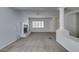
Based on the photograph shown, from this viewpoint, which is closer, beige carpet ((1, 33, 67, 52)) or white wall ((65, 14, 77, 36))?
beige carpet ((1, 33, 67, 52))

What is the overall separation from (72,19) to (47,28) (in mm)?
7078

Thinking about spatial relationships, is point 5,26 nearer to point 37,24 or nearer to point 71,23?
point 71,23

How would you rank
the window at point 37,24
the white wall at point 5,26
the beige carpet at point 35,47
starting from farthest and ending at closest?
the window at point 37,24 → the white wall at point 5,26 → the beige carpet at point 35,47

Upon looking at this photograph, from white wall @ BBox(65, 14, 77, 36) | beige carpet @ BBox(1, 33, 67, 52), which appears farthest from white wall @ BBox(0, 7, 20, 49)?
white wall @ BBox(65, 14, 77, 36)

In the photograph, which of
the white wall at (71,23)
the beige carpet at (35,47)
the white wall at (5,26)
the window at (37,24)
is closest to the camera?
the beige carpet at (35,47)

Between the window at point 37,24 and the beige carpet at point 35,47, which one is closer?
the beige carpet at point 35,47

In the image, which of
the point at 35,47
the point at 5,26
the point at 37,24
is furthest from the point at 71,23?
the point at 37,24

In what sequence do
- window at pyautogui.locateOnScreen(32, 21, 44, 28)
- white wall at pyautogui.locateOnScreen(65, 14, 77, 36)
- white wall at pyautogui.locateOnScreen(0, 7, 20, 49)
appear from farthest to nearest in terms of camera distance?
window at pyautogui.locateOnScreen(32, 21, 44, 28), white wall at pyautogui.locateOnScreen(65, 14, 77, 36), white wall at pyautogui.locateOnScreen(0, 7, 20, 49)

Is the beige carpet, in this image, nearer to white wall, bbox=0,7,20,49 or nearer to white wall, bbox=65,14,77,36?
A: white wall, bbox=0,7,20,49

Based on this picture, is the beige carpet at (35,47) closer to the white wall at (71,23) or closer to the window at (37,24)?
the white wall at (71,23)

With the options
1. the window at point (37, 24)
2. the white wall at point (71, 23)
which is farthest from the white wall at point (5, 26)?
the window at point (37, 24)

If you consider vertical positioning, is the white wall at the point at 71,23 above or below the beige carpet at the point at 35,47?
above
